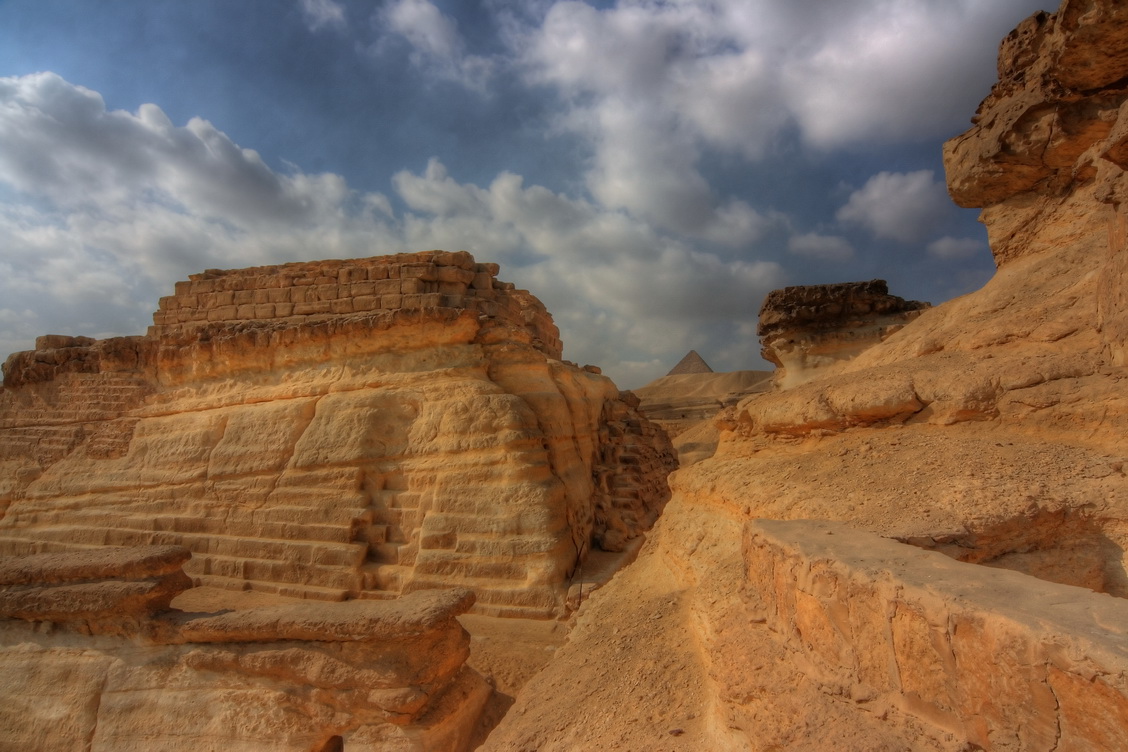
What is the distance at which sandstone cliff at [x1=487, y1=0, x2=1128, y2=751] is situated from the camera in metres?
1.67

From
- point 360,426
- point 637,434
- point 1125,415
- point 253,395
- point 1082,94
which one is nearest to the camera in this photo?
point 1125,415

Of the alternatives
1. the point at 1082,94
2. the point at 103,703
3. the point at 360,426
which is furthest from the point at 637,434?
the point at 103,703

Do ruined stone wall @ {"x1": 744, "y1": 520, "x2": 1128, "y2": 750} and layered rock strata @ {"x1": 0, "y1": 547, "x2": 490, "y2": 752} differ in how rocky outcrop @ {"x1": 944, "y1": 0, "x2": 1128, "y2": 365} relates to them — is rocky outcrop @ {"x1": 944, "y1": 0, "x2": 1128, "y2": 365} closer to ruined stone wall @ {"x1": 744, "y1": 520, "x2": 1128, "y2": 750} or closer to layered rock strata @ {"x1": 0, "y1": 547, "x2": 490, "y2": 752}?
ruined stone wall @ {"x1": 744, "y1": 520, "x2": 1128, "y2": 750}

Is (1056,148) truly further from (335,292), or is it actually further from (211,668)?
(335,292)

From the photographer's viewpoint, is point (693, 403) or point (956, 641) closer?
point (956, 641)

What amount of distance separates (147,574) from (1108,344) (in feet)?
21.0

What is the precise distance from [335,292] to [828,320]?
344 inches

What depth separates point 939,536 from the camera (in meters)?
2.47

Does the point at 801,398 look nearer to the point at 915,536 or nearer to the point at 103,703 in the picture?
the point at 915,536

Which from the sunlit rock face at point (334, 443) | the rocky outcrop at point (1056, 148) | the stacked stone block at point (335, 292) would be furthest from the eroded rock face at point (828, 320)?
the stacked stone block at point (335, 292)

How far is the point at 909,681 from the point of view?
1840 mm

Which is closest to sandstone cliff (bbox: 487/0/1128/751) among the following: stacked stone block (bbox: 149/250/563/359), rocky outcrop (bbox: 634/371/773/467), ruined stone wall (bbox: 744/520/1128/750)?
ruined stone wall (bbox: 744/520/1128/750)

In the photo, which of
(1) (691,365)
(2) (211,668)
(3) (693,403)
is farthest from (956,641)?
(1) (691,365)

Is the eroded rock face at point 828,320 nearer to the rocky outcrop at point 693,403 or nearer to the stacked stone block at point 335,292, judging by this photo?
the rocky outcrop at point 693,403
